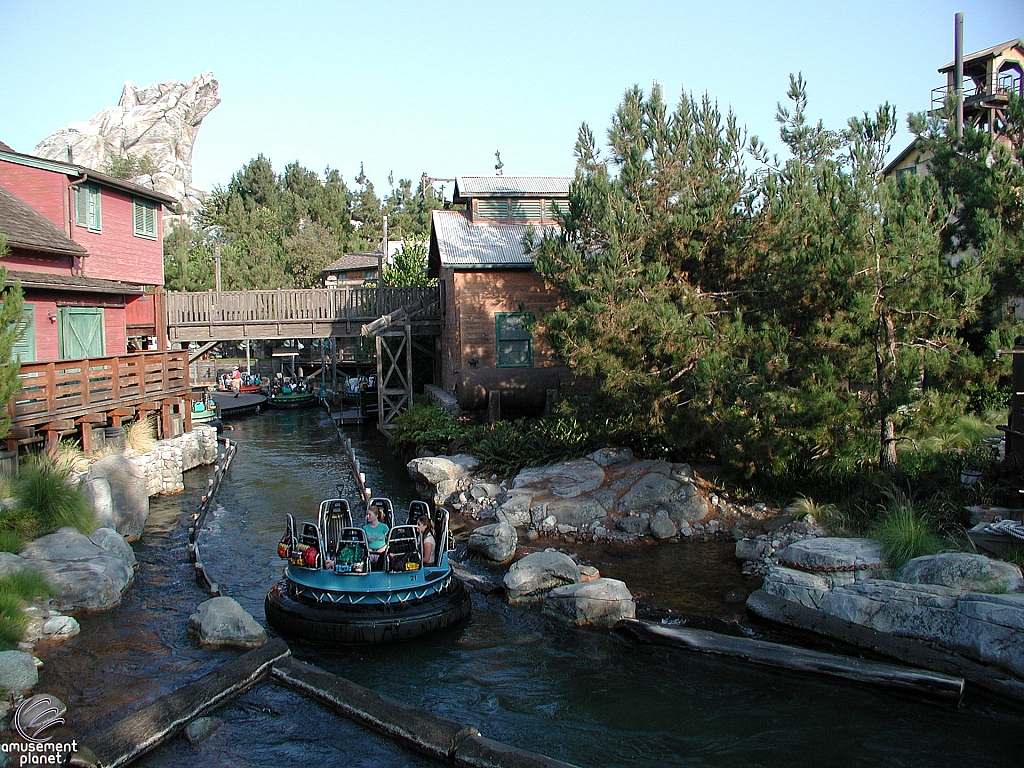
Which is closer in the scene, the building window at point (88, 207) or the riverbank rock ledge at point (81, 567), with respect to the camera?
the riverbank rock ledge at point (81, 567)

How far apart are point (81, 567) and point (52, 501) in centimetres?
201

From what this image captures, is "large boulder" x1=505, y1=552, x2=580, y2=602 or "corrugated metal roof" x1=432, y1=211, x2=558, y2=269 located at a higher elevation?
"corrugated metal roof" x1=432, y1=211, x2=558, y2=269

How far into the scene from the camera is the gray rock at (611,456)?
17.9m

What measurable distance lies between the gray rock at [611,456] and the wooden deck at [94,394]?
36.2ft

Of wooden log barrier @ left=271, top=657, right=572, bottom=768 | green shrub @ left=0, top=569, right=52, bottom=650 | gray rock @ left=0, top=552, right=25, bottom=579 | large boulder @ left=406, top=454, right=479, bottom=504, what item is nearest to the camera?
wooden log barrier @ left=271, top=657, right=572, bottom=768

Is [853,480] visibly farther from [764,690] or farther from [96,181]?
[96,181]

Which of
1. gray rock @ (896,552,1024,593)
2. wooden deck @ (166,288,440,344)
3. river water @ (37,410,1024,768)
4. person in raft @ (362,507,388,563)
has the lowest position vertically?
river water @ (37,410,1024,768)

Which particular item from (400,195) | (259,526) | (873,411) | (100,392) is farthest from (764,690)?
(400,195)

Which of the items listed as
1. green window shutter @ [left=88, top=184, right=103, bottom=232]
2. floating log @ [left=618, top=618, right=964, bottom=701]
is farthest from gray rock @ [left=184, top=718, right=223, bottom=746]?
green window shutter @ [left=88, top=184, right=103, bottom=232]

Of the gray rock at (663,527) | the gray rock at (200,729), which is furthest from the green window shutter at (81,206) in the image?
the gray rock at (200,729)

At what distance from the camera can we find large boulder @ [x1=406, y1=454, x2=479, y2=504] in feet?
63.4

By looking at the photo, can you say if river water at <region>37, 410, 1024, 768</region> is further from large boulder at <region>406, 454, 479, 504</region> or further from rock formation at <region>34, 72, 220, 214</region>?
rock formation at <region>34, 72, 220, 214</region>

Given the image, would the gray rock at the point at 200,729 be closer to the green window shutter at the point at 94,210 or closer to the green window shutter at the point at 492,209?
the green window shutter at the point at 94,210

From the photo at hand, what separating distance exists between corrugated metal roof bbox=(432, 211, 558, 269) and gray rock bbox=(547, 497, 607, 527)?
10.0m
